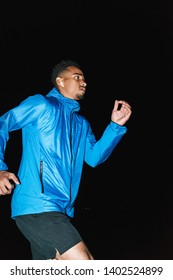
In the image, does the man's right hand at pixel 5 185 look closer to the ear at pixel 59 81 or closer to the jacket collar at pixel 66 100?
the jacket collar at pixel 66 100

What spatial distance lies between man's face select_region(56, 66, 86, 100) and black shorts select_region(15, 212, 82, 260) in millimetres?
853

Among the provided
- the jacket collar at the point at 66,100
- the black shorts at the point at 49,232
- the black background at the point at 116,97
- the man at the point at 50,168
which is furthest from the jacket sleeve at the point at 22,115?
the black background at the point at 116,97

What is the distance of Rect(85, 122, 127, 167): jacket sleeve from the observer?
89.2 inches

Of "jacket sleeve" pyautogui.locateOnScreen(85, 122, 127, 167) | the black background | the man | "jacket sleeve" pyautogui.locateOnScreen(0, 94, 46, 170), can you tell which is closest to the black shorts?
the man

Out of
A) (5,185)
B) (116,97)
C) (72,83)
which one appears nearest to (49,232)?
(5,185)

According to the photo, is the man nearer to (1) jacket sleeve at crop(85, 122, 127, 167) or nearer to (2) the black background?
(1) jacket sleeve at crop(85, 122, 127, 167)

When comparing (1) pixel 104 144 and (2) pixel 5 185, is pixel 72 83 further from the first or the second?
(2) pixel 5 185

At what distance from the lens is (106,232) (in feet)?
26.2

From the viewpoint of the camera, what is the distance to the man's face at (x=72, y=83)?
2.26 metres

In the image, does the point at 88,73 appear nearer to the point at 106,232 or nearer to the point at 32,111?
the point at 106,232

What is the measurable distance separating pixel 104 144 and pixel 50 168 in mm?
523

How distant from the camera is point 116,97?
44.0ft

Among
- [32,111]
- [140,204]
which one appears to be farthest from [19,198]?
[140,204]
